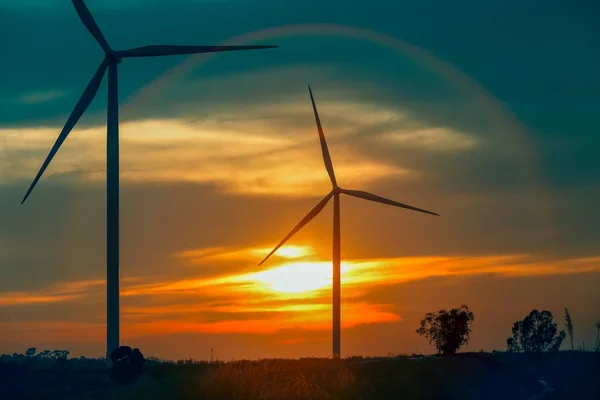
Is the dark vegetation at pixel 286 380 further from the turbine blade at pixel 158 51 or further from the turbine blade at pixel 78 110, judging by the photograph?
the turbine blade at pixel 158 51

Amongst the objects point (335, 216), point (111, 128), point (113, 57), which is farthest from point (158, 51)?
point (335, 216)

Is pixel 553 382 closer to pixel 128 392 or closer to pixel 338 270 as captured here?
pixel 338 270

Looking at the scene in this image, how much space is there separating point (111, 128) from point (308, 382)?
21635 mm

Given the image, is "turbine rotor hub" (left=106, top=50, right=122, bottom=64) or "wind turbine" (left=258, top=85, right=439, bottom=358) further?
"wind turbine" (left=258, top=85, right=439, bottom=358)

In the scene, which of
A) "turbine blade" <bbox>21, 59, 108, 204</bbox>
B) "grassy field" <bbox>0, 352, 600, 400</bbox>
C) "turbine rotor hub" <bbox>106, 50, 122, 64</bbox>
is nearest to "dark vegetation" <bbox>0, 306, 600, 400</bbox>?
"grassy field" <bbox>0, 352, 600, 400</bbox>

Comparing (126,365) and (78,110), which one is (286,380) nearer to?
(126,365)

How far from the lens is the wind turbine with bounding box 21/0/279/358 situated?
63.1 meters

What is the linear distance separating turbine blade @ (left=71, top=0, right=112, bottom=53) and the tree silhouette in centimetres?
2396

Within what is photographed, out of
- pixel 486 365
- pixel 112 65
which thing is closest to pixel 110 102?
pixel 112 65

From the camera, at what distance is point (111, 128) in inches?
2653

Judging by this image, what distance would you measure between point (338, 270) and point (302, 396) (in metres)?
42.0

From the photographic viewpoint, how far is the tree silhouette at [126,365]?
5543cm

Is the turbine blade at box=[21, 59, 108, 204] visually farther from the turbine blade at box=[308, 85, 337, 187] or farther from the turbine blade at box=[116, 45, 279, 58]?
the turbine blade at box=[308, 85, 337, 187]

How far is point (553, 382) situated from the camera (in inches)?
3063
